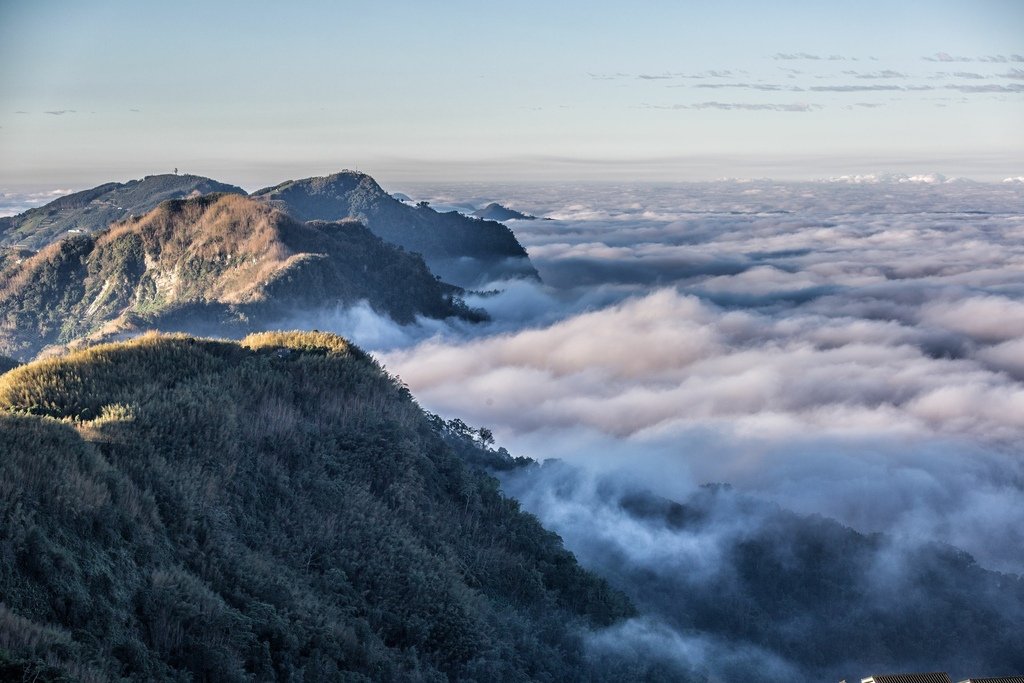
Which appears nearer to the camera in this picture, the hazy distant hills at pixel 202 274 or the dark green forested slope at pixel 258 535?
the dark green forested slope at pixel 258 535

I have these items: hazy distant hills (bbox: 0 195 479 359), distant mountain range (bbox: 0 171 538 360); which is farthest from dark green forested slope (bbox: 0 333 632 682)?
distant mountain range (bbox: 0 171 538 360)

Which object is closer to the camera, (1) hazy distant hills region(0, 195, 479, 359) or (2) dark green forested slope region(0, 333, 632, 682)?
(2) dark green forested slope region(0, 333, 632, 682)

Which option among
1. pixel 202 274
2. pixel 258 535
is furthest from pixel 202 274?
pixel 258 535

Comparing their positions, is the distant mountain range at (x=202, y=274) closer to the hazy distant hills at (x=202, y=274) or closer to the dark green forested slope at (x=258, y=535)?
the hazy distant hills at (x=202, y=274)

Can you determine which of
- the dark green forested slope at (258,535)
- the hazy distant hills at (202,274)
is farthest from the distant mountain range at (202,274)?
the dark green forested slope at (258,535)

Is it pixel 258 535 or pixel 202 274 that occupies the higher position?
pixel 258 535

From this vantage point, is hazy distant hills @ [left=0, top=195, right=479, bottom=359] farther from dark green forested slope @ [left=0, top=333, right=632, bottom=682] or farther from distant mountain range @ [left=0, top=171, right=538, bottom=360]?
dark green forested slope @ [left=0, top=333, right=632, bottom=682]

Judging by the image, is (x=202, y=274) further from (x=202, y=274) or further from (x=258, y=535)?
(x=258, y=535)
